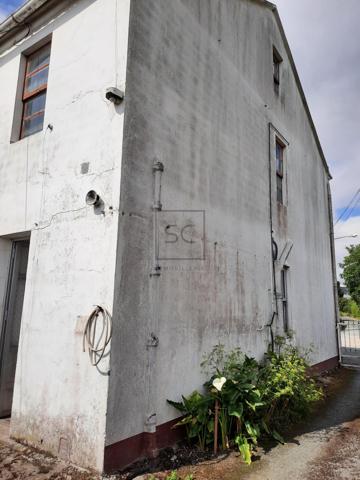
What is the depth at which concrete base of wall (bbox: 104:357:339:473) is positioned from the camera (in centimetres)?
367

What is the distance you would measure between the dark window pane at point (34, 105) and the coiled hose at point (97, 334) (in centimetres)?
380

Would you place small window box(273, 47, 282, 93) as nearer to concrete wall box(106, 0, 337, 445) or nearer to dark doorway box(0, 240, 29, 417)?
concrete wall box(106, 0, 337, 445)

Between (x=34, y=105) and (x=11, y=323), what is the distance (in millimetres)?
3683

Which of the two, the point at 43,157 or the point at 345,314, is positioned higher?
the point at 43,157

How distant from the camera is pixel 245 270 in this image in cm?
667

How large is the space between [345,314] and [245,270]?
126 ft

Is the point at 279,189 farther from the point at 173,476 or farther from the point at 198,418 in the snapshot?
the point at 173,476

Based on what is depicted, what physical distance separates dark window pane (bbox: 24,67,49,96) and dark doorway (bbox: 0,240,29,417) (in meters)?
2.68

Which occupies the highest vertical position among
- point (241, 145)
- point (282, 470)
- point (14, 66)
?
point (14, 66)

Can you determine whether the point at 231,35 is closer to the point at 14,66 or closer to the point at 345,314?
the point at 14,66

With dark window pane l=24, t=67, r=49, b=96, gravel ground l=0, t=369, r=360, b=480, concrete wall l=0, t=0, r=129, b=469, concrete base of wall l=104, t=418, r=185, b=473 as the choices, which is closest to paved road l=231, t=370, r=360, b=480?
gravel ground l=0, t=369, r=360, b=480

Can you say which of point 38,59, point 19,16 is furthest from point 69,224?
point 19,16

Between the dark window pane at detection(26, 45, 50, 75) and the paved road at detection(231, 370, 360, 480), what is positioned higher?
the dark window pane at detection(26, 45, 50, 75)

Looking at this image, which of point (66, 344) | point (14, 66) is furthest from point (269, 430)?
point (14, 66)
